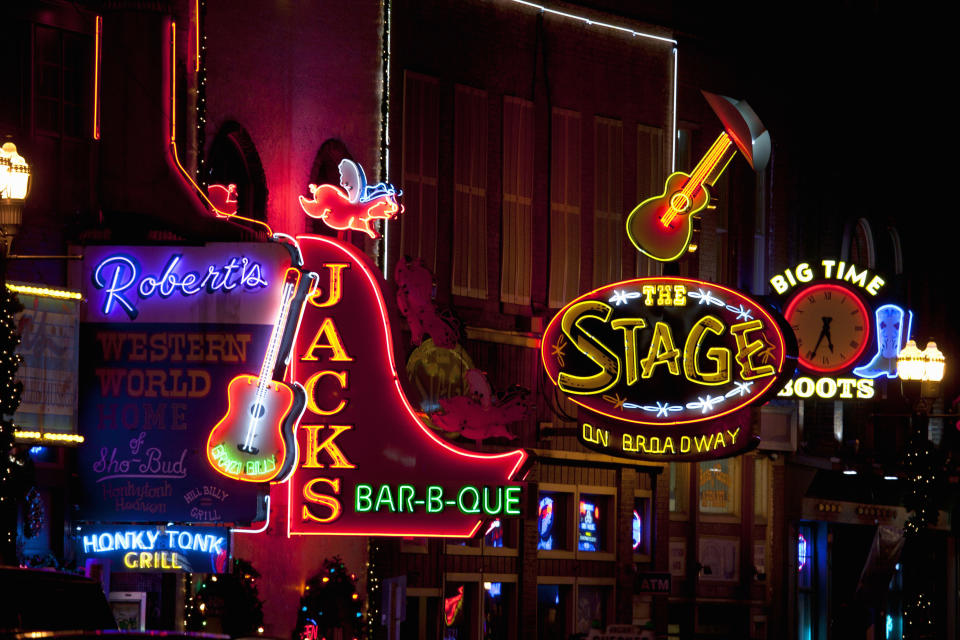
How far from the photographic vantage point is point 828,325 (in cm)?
3256

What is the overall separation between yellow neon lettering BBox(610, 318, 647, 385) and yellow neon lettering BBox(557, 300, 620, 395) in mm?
185

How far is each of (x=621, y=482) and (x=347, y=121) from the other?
361 inches

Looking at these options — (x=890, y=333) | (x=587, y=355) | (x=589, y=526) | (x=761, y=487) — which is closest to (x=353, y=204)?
(x=587, y=355)

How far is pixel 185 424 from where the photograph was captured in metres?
22.5

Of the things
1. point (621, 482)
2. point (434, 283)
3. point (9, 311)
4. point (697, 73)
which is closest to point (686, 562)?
point (621, 482)

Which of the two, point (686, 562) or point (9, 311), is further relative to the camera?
point (686, 562)

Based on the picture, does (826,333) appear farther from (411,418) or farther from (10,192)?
(10,192)

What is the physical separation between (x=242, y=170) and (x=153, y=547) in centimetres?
577

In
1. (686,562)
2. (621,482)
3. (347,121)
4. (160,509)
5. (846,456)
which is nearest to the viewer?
(160,509)

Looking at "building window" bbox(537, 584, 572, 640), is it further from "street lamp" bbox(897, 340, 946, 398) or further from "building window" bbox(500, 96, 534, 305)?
"street lamp" bbox(897, 340, 946, 398)

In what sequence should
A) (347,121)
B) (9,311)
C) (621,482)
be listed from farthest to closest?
1. (621,482)
2. (347,121)
3. (9,311)

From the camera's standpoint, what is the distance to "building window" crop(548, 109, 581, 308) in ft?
Result: 104

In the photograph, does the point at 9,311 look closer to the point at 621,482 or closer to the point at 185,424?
the point at 185,424

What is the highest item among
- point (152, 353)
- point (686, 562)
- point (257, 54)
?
point (257, 54)
